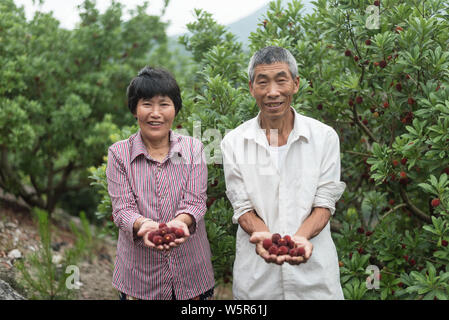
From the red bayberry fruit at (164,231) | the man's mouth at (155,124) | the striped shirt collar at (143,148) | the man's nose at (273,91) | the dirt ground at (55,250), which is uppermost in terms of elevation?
the man's nose at (273,91)

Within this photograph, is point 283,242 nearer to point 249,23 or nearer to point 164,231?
point 164,231

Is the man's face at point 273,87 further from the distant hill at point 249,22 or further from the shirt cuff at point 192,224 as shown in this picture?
the distant hill at point 249,22

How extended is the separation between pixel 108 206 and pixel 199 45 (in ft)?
5.45

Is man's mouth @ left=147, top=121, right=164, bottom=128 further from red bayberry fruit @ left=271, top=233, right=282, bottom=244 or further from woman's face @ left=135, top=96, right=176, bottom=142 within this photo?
red bayberry fruit @ left=271, top=233, right=282, bottom=244

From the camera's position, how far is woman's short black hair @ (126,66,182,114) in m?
2.32

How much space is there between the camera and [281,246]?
6.61ft

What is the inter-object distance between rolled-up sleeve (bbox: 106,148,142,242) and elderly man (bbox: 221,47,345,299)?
0.48 m

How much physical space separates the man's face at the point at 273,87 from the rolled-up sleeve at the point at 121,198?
0.76 meters

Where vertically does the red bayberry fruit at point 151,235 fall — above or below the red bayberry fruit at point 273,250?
above

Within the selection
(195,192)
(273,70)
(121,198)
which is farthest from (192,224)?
(273,70)

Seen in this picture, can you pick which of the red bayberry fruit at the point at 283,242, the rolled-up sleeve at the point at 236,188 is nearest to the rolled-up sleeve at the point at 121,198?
the rolled-up sleeve at the point at 236,188

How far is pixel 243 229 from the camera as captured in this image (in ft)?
7.41

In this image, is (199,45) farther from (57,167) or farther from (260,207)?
(57,167)

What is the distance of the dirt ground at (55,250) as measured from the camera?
4551 millimetres
